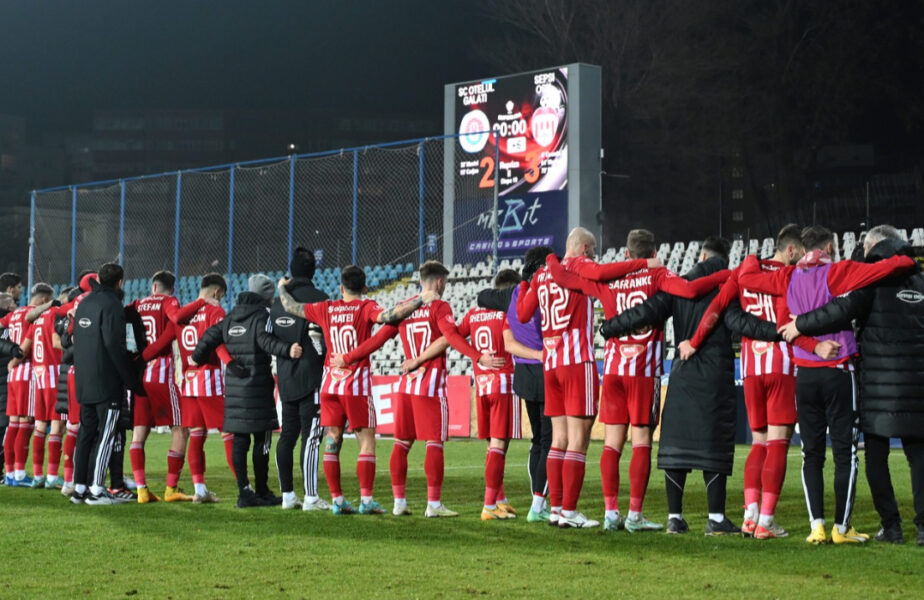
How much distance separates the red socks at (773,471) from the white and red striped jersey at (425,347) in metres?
2.57

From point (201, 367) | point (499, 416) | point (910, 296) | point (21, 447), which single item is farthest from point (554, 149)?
point (910, 296)

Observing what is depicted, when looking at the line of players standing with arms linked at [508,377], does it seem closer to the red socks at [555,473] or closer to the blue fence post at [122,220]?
the red socks at [555,473]

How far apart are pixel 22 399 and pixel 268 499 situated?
3.39 m

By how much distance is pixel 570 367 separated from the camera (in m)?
8.58

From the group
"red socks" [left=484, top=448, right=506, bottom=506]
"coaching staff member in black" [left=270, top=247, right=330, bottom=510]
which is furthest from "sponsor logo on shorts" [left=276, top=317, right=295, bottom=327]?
"red socks" [left=484, top=448, right=506, bottom=506]

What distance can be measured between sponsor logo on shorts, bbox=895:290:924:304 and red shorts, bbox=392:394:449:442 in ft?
11.0

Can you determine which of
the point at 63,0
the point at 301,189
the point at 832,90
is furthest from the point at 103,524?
the point at 63,0

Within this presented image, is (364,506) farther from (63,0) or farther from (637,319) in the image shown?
(63,0)

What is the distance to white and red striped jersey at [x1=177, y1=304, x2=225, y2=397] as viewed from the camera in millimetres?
10922

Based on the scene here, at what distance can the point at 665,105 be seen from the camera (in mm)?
43875

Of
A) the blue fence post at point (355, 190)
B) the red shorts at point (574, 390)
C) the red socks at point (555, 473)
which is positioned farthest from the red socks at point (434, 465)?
the blue fence post at point (355, 190)

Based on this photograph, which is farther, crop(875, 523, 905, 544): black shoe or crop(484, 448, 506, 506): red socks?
crop(484, 448, 506, 506): red socks

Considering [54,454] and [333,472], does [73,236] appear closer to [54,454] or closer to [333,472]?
[54,454]

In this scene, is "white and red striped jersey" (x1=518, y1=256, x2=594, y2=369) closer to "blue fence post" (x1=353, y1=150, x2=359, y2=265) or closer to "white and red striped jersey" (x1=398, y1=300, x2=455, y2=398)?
"white and red striped jersey" (x1=398, y1=300, x2=455, y2=398)
